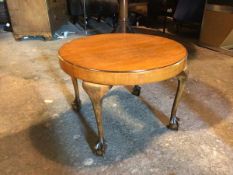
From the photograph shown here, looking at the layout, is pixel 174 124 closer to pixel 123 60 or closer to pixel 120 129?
pixel 120 129

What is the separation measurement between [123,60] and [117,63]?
0.14 feet

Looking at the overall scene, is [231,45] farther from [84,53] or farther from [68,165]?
[68,165]

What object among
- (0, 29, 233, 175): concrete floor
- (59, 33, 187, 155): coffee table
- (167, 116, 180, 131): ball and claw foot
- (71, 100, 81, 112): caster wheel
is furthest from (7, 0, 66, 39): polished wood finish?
(167, 116, 180, 131): ball and claw foot

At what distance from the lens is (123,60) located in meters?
0.93

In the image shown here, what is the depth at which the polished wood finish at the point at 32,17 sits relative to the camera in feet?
9.14

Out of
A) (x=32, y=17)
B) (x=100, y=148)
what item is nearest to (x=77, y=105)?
(x=100, y=148)

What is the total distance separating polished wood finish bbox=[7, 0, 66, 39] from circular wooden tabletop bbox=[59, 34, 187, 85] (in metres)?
1.93

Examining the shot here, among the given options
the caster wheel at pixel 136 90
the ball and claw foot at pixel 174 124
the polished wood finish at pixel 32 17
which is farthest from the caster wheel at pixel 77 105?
the polished wood finish at pixel 32 17

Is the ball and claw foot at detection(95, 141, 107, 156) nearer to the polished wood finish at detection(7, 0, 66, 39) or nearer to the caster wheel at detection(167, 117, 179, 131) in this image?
the caster wheel at detection(167, 117, 179, 131)

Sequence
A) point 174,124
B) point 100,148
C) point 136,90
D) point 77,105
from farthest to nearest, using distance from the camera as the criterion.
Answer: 1. point 136,90
2. point 77,105
3. point 174,124
4. point 100,148

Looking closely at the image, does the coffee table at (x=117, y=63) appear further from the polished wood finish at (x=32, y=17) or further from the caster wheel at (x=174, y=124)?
the polished wood finish at (x=32, y=17)

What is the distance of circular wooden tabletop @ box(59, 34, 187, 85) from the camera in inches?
33.7

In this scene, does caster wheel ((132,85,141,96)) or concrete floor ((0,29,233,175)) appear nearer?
concrete floor ((0,29,233,175))

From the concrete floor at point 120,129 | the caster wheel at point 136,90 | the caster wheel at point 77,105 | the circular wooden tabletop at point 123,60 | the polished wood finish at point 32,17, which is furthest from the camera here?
the polished wood finish at point 32,17
